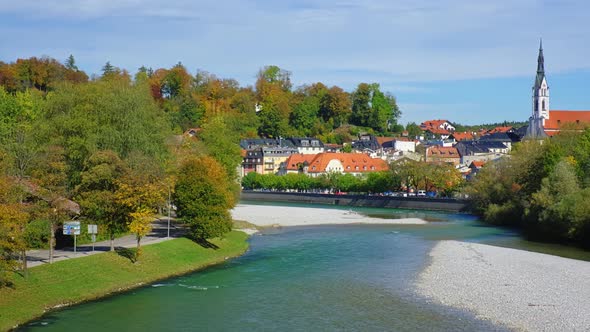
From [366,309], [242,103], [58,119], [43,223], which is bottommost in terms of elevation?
[366,309]

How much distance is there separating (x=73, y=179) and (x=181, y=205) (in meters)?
8.54

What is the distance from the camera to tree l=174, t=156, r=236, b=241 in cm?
5159

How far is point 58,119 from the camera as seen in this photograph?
170 feet

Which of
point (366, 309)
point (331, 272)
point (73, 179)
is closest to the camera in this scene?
point (366, 309)

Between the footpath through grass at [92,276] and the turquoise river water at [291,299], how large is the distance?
1.03m

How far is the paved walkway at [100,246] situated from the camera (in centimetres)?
3919

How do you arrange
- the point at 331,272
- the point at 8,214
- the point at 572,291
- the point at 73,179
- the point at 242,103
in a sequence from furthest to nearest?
the point at 242,103 < the point at 73,179 < the point at 331,272 < the point at 572,291 < the point at 8,214

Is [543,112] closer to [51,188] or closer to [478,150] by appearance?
[478,150]

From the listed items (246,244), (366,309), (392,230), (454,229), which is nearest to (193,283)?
(366,309)

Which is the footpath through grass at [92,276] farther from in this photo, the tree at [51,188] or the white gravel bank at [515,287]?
the white gravel bank at [515,287]

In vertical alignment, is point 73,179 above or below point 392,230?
above

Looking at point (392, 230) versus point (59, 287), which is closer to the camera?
A: point (59, 287)

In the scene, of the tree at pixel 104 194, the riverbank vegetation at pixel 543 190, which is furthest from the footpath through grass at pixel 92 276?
the riverbank vegetation at pixel 543 190

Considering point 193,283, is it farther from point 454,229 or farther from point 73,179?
point 454,229
